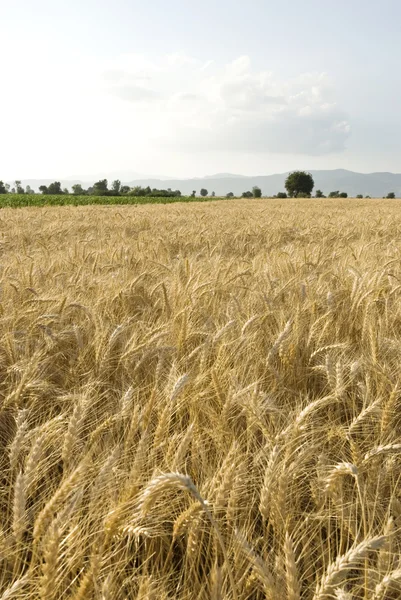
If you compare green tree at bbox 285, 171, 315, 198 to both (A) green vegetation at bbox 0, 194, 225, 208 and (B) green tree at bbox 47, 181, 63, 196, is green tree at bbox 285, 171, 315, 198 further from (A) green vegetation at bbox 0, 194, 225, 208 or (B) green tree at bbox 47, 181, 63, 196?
(A) green vegetation at bbox 0, 194, 225, 208

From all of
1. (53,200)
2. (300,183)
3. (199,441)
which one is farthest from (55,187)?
(199,441)

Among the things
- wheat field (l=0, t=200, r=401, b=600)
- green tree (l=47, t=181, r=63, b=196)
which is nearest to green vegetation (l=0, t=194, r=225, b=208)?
wheat field (l=0, t=200, r=401, b=600)

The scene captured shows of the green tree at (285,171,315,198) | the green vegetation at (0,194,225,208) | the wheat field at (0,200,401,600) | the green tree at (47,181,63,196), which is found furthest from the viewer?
the green tree at (285,171,315,198)

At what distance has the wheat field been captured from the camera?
820mm

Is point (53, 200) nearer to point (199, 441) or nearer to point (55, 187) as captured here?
point (199, 441)

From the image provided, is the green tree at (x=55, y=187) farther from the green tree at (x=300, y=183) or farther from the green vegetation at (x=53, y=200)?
the green vegetation at (x=53, y=200)

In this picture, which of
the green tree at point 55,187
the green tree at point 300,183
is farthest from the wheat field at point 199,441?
the green tree at point 55,187

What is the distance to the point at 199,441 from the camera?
114 centimetres

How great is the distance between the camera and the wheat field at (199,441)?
0.82 m

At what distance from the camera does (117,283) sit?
2.47m

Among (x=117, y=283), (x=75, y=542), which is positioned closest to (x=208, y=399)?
(x=75, y=542)

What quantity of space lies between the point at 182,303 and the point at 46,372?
72 centimetres

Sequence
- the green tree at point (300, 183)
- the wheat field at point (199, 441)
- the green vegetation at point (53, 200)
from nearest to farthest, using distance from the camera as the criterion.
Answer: the wheat field at point (199, 441) → the green vegetation at point (53, 200) → the green tree at point (300, 183)

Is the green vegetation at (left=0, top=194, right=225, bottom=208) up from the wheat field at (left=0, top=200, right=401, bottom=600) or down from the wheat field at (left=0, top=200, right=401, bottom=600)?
up
